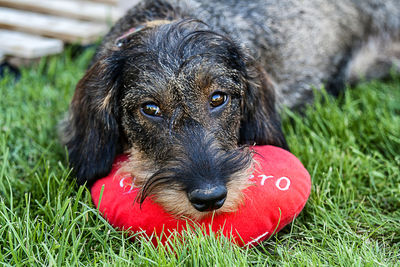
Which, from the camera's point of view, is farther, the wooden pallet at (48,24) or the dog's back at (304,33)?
the wooden pallet at (48,24)

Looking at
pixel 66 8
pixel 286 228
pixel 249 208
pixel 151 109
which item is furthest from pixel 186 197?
pixel 66 8

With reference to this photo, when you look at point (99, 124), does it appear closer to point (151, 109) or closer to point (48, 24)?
point (151, 109)

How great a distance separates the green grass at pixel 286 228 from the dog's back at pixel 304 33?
300mm

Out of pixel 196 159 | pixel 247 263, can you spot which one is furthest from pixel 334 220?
pixel 196 159

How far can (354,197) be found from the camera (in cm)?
329

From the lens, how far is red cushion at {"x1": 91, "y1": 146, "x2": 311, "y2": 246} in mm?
2688

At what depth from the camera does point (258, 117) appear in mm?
3422

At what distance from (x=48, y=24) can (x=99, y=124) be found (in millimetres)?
2694

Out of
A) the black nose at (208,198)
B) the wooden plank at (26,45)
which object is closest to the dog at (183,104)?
the black nose at (208,198)

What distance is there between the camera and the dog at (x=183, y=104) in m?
2.63

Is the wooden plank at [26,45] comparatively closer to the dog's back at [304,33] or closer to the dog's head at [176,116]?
the dog's back at [304,33]

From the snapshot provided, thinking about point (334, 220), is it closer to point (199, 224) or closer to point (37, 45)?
point (199, 224)

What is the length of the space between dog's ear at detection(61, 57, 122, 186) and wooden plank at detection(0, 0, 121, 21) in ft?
8.49

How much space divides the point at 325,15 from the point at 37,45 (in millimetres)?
2805
